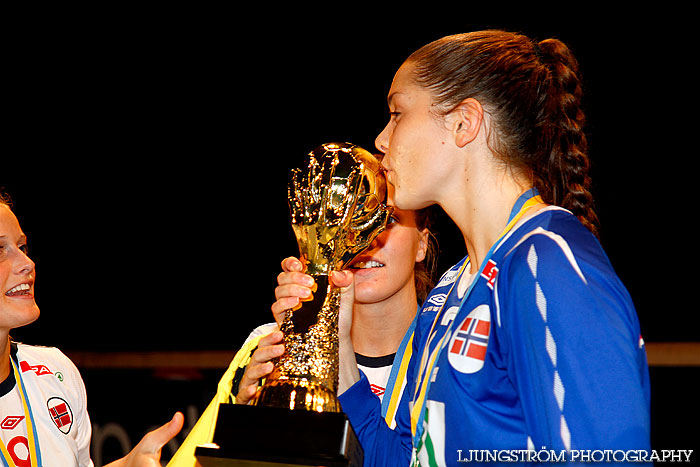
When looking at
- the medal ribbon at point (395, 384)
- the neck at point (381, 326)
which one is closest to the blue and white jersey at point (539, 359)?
the medal ribbon at point (395, 384)

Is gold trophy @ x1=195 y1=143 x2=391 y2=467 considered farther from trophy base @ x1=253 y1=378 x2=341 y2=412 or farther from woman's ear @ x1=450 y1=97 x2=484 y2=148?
woman's ear @ x1=450 y1=97 x2=484 y2=148

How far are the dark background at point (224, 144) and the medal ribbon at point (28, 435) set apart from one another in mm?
1697

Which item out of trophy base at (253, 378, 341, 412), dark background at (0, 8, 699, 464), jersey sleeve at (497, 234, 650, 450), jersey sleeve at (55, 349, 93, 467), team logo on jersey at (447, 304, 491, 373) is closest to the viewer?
jersey sleeve at (497, 234, 650, 450)

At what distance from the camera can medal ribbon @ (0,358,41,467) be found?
6.63 feet

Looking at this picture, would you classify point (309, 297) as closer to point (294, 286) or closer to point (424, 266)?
point (294, 286)

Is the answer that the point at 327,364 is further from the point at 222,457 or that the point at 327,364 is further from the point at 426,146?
the point at 426,146

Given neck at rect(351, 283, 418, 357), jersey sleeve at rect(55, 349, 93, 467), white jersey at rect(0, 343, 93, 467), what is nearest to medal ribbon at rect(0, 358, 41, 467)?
white jersey at rect(0, 343, 93, 467)

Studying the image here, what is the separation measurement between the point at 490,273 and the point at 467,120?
0.28 meters

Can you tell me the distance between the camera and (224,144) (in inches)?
158

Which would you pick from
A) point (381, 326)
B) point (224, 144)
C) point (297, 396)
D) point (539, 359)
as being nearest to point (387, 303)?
point (381, 326)

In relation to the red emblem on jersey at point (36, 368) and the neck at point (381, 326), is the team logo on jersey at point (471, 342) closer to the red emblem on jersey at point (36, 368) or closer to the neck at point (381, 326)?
the neck at point (381, 326)

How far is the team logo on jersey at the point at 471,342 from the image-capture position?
94 cm

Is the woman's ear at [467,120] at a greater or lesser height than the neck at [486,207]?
greater

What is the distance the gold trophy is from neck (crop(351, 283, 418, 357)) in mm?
397
